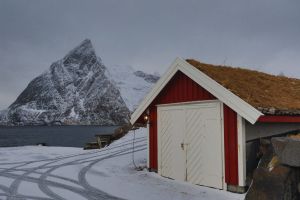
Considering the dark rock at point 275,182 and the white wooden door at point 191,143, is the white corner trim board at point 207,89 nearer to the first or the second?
the white wooden door at point 191,143

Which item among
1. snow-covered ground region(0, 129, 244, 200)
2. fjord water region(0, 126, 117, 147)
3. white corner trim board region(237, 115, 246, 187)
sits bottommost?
fjord water region(0, 126, 117, 147)

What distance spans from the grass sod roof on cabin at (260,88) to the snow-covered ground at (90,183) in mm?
2688

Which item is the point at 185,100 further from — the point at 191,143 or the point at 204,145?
the point at 204,145

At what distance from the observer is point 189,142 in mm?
10984

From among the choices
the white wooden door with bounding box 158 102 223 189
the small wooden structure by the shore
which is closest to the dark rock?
the white wooden door with bounding box 158 102 223 189

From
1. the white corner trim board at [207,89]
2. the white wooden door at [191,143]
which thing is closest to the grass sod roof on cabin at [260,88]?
the white corner trim board at [207,89]

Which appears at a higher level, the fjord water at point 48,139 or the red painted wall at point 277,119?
the red painted wall at point 277,119

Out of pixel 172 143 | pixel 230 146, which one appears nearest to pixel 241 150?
pixel 230 146

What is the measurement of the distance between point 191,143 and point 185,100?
4.76 ft

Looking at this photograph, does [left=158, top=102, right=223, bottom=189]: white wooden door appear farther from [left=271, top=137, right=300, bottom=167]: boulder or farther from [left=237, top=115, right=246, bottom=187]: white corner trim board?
[left=271, top=137, right=300, bottom=167]: boulder

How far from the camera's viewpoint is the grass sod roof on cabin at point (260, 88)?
Answer: 371 inches

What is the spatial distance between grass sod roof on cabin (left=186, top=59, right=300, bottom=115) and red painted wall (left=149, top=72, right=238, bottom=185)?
628 millimetres

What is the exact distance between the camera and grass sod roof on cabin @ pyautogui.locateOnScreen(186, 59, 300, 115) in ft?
30.9

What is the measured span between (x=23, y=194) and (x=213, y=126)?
591 centimetres
